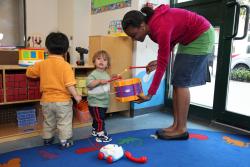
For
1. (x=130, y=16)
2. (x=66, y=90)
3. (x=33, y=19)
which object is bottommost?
(x=66, y=90)

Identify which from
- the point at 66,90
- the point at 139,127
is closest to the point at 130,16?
the point at 66,90

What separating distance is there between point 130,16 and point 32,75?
32.8 inches

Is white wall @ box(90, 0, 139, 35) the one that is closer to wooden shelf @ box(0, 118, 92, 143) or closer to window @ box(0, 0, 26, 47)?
window @ box(0, 0, 26, 47)

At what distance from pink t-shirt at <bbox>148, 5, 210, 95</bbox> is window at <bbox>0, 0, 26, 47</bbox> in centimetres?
299

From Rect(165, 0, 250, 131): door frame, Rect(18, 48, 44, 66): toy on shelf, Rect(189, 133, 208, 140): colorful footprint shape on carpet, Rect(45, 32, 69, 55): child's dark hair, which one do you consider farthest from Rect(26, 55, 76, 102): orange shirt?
Rect(165, 0, 250, 131): door frame

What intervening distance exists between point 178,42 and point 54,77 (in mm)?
979

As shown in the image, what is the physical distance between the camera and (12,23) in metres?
4.16

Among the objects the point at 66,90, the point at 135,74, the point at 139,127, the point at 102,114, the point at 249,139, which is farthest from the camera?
the point at 135,74

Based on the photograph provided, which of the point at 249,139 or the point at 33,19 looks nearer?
the point at 249,139

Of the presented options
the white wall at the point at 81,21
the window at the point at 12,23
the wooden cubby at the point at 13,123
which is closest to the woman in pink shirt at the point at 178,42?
the wooden cubby at the point at 13,123

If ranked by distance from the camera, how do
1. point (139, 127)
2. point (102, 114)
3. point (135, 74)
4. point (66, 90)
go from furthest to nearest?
point (135, 74) → point (139, 127) → point (102, 114) → point (66, 90)

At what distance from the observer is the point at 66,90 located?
1.79 meters

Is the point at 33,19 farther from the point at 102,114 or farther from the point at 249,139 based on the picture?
the point at 249,139

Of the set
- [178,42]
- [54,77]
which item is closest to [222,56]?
A: [178,42]
